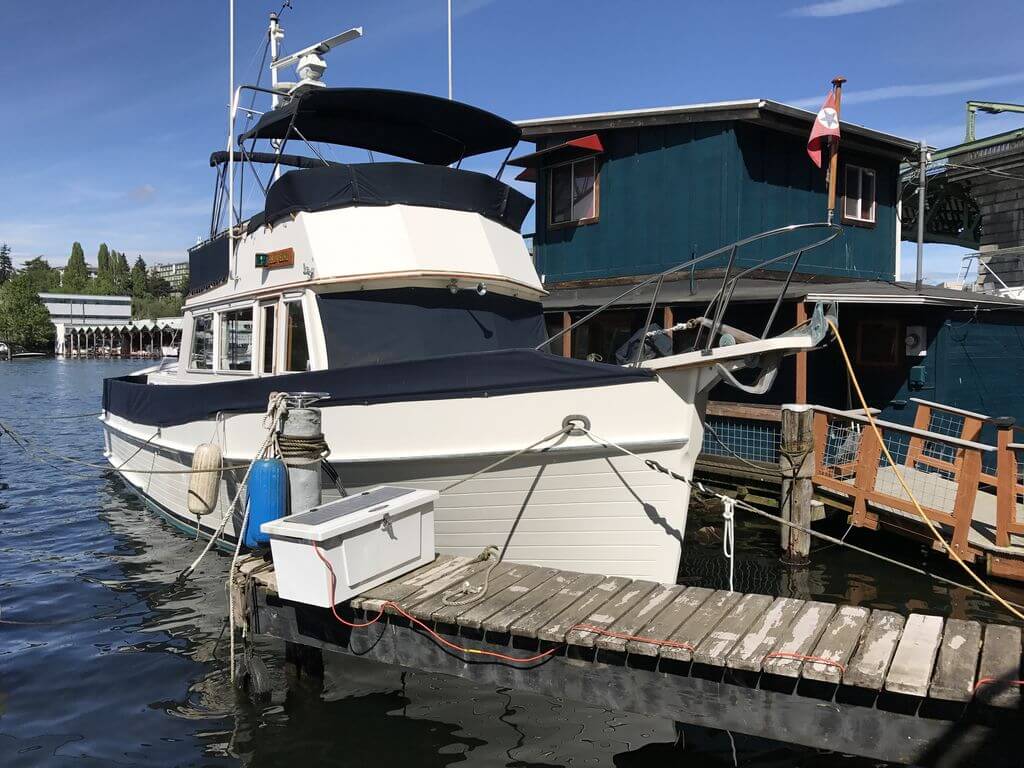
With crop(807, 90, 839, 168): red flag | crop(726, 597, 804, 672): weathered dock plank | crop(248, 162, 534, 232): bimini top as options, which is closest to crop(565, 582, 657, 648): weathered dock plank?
crop(726, 597, 804, 672): weathered dock plank

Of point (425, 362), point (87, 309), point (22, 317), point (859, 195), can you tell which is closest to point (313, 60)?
point (425, 362)

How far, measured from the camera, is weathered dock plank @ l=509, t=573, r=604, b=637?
4660mm

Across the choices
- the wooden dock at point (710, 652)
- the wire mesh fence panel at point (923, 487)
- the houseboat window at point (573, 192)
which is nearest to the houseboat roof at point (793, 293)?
the houseboat window at point (573, 192)

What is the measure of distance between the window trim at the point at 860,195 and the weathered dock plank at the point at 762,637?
1244 cm

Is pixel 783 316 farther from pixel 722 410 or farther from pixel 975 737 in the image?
pixel 975 737

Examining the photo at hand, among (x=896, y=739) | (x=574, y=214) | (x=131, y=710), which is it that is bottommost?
(x=131, y=710)

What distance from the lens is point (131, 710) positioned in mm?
5668

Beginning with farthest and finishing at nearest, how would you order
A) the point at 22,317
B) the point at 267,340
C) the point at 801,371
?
1. the point at 22,317
2. the point at 801,371
3. the point at 267,340

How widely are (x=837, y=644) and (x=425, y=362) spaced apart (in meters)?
3.53

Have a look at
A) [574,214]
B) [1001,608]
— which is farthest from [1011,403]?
[574,214]

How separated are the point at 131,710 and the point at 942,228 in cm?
2602

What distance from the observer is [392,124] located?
924cm

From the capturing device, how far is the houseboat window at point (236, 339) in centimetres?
881

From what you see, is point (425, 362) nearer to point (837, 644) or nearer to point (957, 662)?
point (837, 644)
